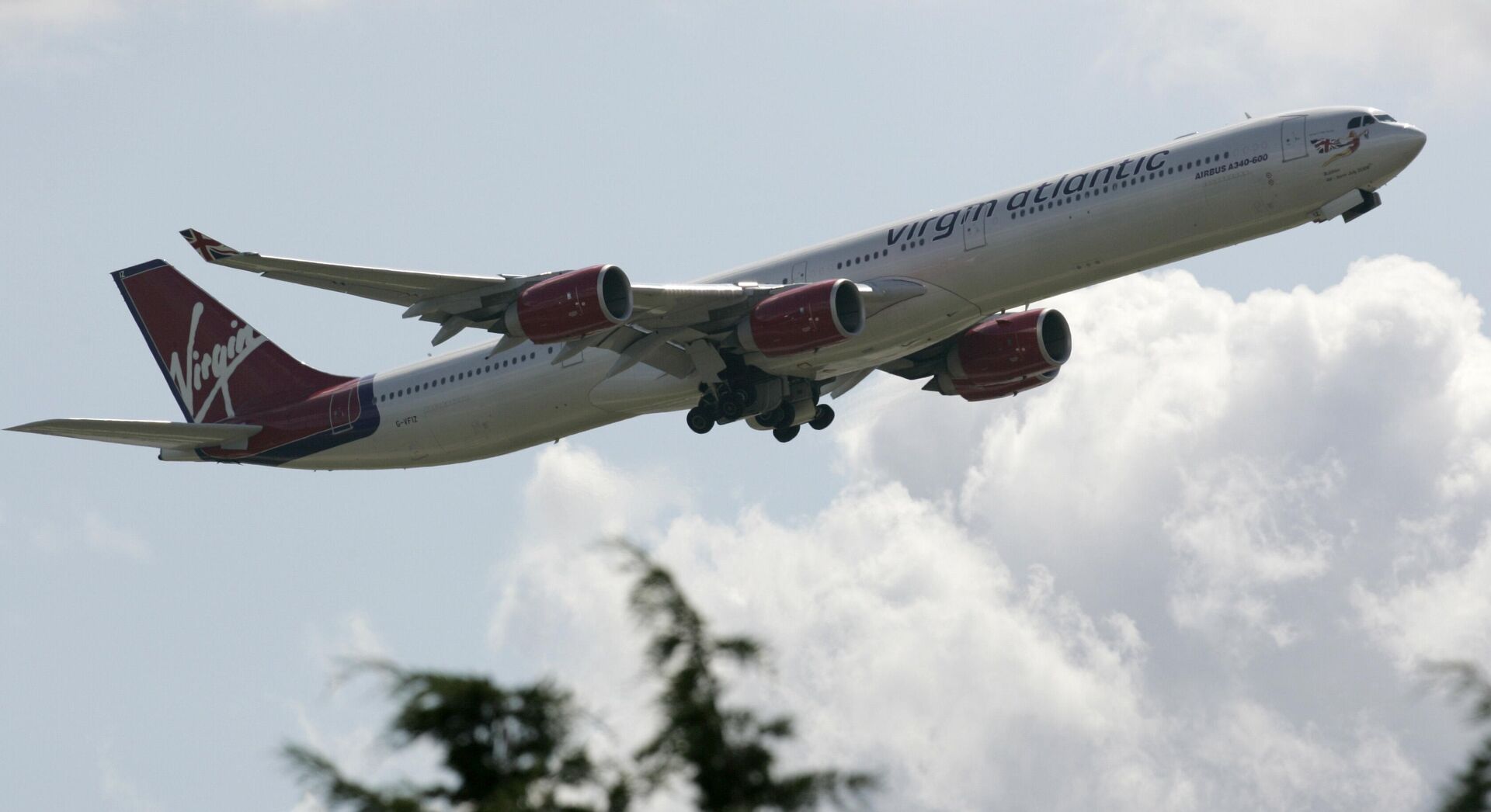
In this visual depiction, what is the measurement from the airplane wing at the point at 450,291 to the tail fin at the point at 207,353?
476 inches

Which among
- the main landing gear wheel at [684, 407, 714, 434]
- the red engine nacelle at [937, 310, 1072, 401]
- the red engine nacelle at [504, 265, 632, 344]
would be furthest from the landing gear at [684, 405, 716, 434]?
the red engine nacelle at [937, 310, 1072, 401]

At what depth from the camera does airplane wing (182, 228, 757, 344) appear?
134 feet

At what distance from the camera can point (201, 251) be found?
4003 centimetres

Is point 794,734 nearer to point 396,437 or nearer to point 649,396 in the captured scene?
point 649,396

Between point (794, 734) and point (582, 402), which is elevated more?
point (582, 402)

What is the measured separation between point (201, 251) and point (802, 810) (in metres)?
34.6

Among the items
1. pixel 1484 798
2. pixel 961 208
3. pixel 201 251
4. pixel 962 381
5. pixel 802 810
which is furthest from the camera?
pixel 962 381

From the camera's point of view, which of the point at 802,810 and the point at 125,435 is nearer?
the point at 802,810

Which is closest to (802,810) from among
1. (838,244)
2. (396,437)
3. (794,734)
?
(794,734)

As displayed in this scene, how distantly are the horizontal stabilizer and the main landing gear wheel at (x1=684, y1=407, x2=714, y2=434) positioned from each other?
48.3 ft

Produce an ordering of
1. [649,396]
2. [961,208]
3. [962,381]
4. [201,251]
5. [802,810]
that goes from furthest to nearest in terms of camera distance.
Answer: [962,381]
[649,396]
[961,208]
[201,251]
[802,810]

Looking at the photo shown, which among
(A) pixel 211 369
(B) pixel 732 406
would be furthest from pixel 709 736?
(A) pixel 211 369

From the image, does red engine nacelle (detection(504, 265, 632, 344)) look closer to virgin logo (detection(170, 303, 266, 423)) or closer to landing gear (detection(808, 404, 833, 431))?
landing gear (detection(808, 404, 833, 431))

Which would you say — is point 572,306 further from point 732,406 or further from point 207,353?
point 207,353
